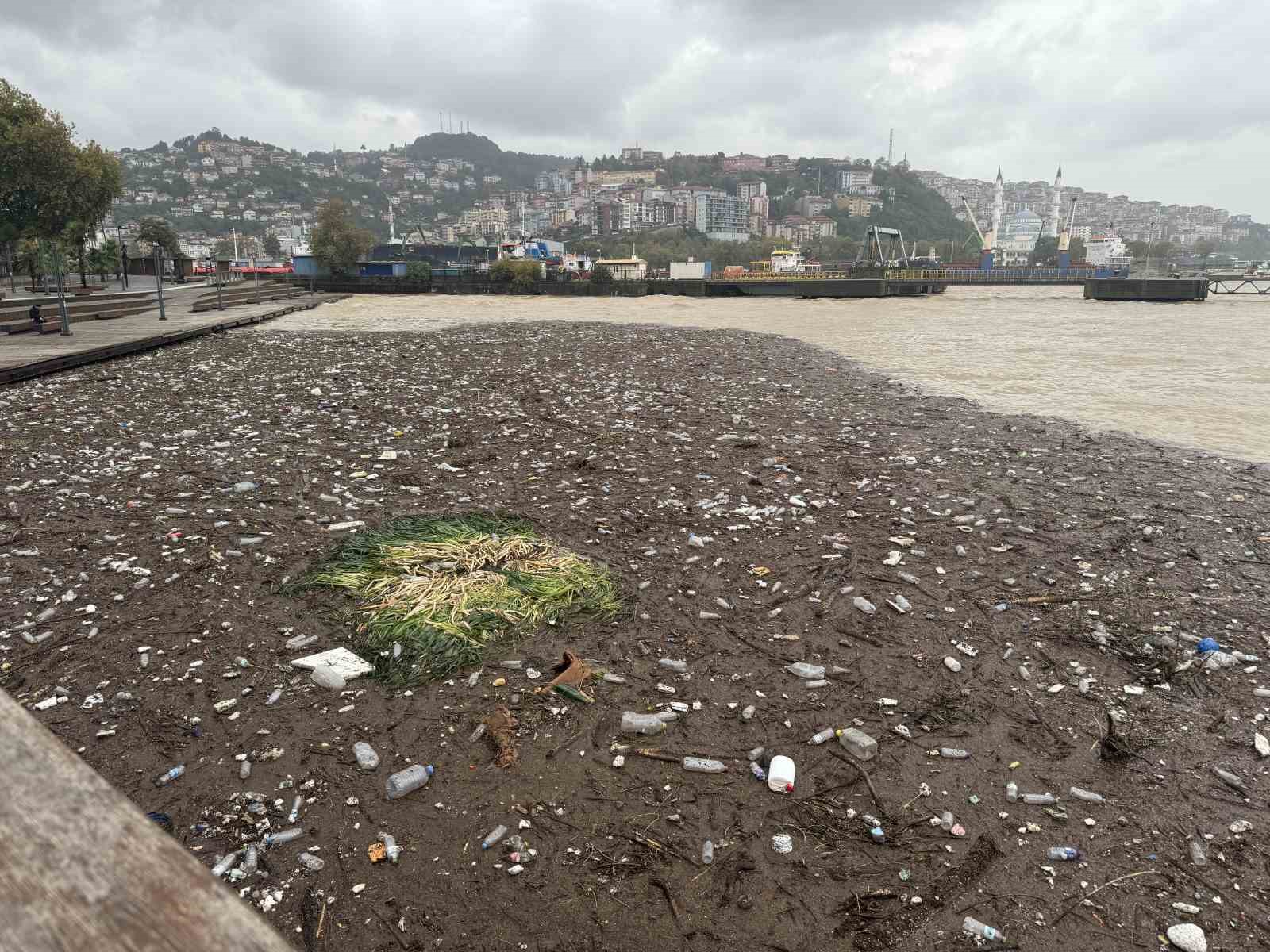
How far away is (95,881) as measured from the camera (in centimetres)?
101

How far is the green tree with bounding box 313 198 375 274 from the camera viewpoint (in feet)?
302

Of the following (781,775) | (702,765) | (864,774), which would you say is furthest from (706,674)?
(864,774)

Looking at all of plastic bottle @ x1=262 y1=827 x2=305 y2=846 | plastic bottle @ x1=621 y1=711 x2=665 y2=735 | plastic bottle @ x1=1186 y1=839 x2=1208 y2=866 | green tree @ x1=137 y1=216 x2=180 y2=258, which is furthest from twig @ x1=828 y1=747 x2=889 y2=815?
green tree @ x1=137 y1=216 x2=180 y2=258

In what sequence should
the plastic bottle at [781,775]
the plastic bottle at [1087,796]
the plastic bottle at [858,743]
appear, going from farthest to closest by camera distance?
the plastic bottle at [858,743]
the plastic bottle at [781,775]
the plastic bottle at [1087,796]

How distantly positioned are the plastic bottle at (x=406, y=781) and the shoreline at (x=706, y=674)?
0.06 m

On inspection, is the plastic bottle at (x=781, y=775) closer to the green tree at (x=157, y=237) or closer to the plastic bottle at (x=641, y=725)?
the plastic bottle at (x=641, y=725)

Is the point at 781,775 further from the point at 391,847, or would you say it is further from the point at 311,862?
the point at 311,862

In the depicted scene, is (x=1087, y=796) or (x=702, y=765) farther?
(x=702, y=765)

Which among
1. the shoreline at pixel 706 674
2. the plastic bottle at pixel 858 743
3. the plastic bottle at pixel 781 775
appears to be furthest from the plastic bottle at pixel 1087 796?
the plastic bottle at pixel 781 775

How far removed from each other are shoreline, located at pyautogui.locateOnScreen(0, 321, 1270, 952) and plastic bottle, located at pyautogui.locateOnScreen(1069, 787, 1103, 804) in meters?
0.04

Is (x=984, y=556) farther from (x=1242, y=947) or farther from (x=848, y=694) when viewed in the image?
(x=1242, y=947)

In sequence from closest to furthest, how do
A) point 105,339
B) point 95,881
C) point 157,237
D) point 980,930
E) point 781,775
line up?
point 95,881
point 980,930
point 781,775
point 105,339
point 157,237

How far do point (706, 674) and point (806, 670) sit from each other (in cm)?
63

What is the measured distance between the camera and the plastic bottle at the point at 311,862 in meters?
3.06
